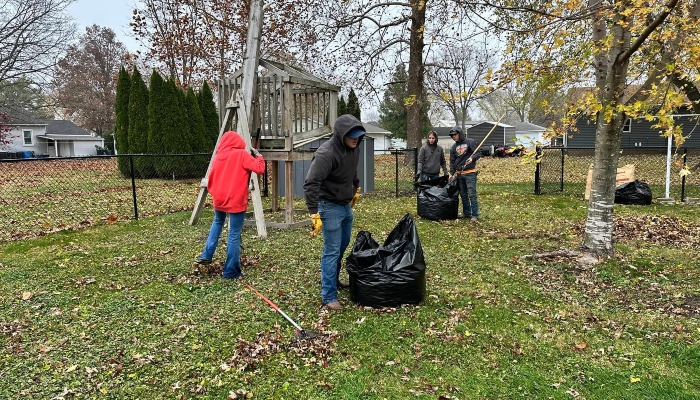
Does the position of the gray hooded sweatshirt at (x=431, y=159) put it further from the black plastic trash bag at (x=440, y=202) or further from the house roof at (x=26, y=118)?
the house roof at (x=26, y=118)

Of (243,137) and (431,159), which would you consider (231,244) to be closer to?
(243,137)

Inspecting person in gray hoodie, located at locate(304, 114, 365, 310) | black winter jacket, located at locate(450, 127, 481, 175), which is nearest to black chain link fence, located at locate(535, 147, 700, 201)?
black winter jacket, located at locate(450, 127, 481, 175)

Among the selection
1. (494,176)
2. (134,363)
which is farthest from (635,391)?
(494,176)

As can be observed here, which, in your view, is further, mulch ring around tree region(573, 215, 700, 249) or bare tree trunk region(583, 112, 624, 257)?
mulch ring around tree region(573, 215, 700, 249)

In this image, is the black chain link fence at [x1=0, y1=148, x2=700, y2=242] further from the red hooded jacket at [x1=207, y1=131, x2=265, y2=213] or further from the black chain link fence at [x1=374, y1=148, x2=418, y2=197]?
the red hooded jacket at [x1=207, y1=131, x2=265, y2=213]

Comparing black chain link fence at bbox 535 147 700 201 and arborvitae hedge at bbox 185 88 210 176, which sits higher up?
arborvitae hedge at bbox 185 88 210 176

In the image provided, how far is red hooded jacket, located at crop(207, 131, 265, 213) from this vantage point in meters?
4.82

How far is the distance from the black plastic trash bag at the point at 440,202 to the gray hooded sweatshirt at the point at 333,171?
446 centimetres

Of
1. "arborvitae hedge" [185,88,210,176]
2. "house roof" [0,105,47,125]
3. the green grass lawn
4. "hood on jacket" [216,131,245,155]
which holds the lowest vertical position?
the green grass lawn

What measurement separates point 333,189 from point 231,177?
1.43 meters

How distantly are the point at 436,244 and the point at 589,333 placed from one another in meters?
3.06

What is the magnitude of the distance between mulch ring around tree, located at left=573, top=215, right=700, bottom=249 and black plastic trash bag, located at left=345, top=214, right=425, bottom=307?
13.3 ft

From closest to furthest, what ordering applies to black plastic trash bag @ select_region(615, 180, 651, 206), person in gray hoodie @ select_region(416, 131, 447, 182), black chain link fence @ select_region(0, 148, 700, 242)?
black chain link fence @ select_region(0, 148, 700, 242)
person in gray hoodie @ select_region(416, 131, 447, 182)
black plastic trash bag @ select_region(615, 180, 651, 206)

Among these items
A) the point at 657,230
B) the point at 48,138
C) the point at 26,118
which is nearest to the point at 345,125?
the point at 657,230
